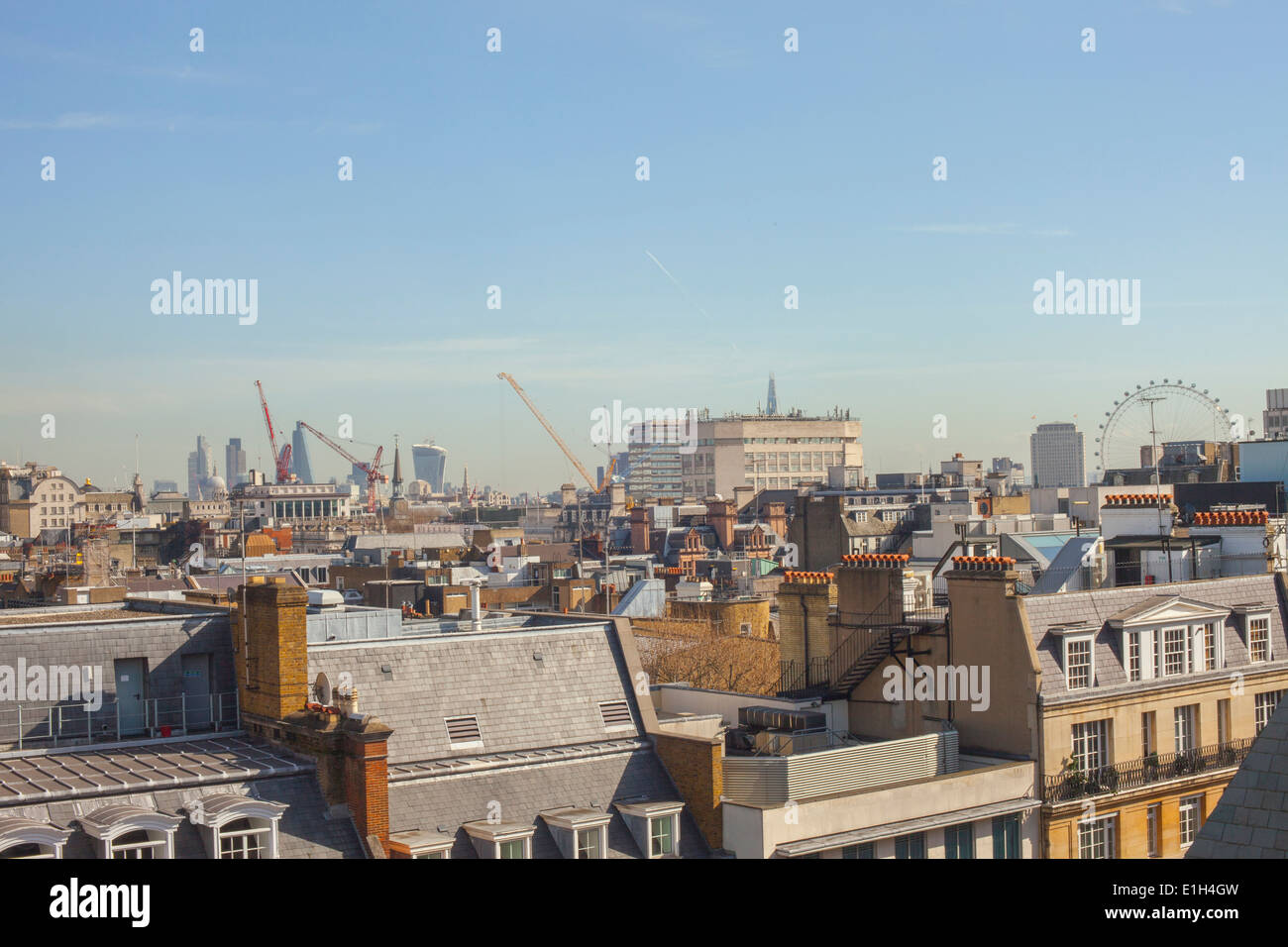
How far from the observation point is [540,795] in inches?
982

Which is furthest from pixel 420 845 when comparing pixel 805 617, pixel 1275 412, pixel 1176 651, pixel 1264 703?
pixel 1275 412

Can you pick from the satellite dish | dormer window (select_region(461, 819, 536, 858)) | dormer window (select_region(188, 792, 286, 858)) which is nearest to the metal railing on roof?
the satellite dish

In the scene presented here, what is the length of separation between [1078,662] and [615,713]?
386 inches

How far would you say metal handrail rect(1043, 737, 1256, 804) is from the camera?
27.4m

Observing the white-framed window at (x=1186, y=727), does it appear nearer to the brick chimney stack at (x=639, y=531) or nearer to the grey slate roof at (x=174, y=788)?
the grey slate roof at (x=174, y=788)

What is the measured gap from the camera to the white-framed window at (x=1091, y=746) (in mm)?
28047

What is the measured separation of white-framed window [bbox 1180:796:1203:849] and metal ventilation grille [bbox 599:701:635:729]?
12284 mm

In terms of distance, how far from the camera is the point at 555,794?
25.1 metres

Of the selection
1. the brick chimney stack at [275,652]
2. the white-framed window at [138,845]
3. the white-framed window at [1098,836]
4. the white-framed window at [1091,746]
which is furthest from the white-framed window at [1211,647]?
the white-framed window at [138,845]

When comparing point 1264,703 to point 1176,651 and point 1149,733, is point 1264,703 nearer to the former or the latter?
point 1176,651

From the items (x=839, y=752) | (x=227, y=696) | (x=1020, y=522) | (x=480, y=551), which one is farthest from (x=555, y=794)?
(x=480, y=551)

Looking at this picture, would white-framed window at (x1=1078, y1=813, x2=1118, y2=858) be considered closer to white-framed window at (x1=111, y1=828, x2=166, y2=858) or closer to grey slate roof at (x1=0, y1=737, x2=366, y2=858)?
grey slate roof at (x1=0, y1=737, x2=366, y2=858)

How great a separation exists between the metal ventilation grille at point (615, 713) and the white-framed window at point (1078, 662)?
9145 millimetres

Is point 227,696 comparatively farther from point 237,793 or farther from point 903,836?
point 903,836
